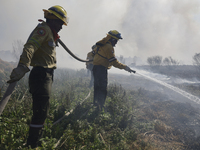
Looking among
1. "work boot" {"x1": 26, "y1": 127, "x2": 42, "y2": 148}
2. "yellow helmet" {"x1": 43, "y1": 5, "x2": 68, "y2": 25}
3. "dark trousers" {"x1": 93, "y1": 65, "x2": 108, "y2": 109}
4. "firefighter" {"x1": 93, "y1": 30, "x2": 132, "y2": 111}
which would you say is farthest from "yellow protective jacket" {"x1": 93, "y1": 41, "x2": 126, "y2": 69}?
"work boot" {"x1": 26, "y1": 127, "x2": 42, "y2": 148}

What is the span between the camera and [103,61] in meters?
4.42

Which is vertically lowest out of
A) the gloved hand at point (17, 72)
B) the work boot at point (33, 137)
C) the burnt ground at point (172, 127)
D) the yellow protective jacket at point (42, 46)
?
the burnt ground at point (172, 127)

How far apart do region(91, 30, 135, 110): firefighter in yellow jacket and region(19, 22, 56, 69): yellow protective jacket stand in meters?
2.33

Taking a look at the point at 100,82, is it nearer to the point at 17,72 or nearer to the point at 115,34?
the point at 115,34

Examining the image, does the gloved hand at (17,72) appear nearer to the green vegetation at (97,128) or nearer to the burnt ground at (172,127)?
the green vegetation at (97,128)

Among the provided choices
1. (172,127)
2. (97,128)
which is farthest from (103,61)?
(172,127)

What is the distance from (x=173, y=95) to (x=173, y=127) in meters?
4.96

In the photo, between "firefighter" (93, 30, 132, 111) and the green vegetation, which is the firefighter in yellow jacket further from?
the green vegetation

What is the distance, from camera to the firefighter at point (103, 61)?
14.2 ft

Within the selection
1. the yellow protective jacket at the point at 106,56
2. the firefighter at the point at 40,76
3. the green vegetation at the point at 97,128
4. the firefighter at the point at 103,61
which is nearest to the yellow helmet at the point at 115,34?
the firefighter at the point at 103,61

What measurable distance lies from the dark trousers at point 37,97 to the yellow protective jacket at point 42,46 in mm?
123

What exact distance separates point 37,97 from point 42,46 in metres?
0.85

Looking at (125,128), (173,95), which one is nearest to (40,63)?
(125,128)

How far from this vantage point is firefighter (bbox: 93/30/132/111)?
4.32m
